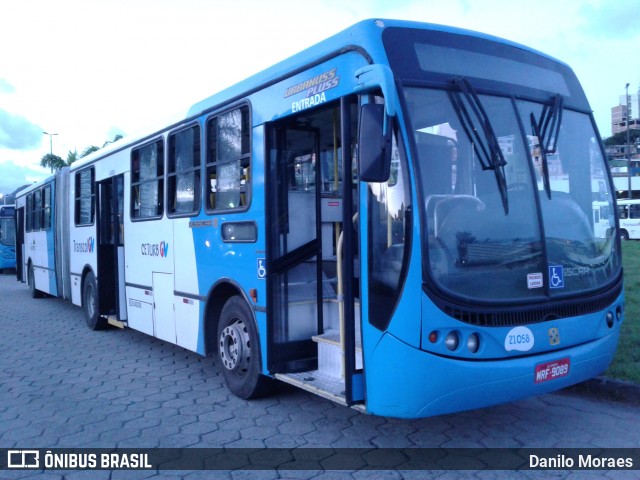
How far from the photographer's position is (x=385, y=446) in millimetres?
4582

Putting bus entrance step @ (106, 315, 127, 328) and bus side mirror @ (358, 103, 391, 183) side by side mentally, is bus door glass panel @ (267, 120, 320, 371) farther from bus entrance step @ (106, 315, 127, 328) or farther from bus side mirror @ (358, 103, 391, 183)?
bus entrance step @ (106, 315, 127, 328)

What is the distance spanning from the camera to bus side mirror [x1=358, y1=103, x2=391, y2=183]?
3.79m

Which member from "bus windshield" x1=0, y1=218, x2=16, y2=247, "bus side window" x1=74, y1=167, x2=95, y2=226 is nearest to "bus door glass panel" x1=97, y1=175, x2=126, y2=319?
"bus side window" x1=74, y1=167, x2=95, y2=226

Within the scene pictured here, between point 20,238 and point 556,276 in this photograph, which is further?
point 20,238

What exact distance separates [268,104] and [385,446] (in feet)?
9.88

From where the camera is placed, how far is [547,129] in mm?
4535

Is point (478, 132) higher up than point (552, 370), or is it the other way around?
point (478, 132)

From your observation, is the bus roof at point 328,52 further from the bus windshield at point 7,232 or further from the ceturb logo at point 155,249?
the bus windshield at point 7,232

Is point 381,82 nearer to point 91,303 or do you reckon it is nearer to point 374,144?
point 374,144

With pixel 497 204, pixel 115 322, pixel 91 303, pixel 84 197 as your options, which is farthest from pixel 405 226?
pixel 84 197

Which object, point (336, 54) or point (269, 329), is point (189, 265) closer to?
point (269, 329)

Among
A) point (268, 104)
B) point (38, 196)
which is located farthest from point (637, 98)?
point (268, 104)

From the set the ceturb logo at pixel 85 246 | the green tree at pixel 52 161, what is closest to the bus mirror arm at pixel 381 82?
the ceturb logo at pixel 85 246

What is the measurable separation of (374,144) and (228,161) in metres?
2.43
